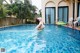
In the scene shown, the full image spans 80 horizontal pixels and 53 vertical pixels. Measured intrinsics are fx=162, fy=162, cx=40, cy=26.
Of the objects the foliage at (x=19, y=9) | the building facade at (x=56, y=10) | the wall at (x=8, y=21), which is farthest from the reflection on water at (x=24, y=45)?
the building facade at (x=56, y=10)

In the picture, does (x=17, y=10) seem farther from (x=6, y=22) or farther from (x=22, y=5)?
(x=6, y=22)

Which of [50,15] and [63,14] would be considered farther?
[50,15]

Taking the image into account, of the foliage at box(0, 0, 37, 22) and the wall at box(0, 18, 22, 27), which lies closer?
the wall at box(0, 18, 22, 27)

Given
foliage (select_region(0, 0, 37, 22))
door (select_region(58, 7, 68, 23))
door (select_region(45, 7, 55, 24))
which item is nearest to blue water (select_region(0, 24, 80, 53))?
foliage (select_region(0, 0, 37, 22))

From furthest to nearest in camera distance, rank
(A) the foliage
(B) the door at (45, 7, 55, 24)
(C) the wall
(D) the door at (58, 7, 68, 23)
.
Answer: (B) the door at (45, 7, 55, 24) < (D) the door at (58, 7, 68, 23) < (A) the foliage < (C) the wall

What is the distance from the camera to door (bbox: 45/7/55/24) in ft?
69.4

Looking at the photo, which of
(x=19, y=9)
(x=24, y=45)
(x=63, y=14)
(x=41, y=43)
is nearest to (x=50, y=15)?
(x=63, y=14)

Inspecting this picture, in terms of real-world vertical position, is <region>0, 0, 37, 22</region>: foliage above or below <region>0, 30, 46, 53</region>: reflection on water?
above

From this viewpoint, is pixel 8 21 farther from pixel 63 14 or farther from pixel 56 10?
pixel 63 14

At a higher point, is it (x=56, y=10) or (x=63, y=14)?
(x=56, y=10)

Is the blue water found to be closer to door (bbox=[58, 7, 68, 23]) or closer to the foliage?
the foliage

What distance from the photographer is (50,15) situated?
2134 cm

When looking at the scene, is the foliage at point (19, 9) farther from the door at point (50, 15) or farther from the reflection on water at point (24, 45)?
the reflection on water at point (24, 45)

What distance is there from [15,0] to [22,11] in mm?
1674
